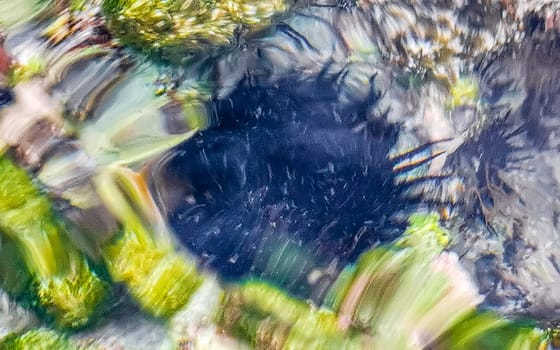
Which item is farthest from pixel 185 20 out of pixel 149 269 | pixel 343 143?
pixel 149 269

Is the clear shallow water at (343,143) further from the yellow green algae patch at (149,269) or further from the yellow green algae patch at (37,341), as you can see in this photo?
the yellow green algae patch at (37,341)

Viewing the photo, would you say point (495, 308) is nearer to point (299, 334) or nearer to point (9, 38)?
point (299, 334)

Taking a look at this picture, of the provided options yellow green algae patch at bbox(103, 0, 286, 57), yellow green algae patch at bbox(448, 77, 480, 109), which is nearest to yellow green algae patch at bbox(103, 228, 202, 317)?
yellow green algae patch at bbox(103, 0, 286, 57)

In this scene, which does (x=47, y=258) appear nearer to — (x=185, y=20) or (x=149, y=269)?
(x=149, y=269)

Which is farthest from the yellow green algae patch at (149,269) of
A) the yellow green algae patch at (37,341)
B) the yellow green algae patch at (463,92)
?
the yellow green algae patch at (463,92)

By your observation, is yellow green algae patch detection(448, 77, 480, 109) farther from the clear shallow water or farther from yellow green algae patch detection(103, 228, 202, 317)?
yellow green algae patch detection(103, 228, 202, 317)

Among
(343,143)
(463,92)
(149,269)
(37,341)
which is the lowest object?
(37,341)

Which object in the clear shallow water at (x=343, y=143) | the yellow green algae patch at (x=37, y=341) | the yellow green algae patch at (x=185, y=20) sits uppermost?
the yellow green algae patch at (x=185, y=20)

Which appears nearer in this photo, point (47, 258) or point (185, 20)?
point (47, 258)

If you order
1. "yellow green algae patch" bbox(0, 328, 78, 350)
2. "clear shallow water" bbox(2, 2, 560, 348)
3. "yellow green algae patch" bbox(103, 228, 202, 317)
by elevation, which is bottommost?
"yellow green algae patch" bbox(0, 328, 78, 350)

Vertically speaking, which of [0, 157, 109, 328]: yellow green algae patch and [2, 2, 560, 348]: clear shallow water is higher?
[2, 2, 560, 348]: clear shallow water

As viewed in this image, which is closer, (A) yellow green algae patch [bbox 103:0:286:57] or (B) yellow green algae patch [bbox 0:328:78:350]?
(B) yellow green algae patch [bbox 0:328:78:350]
